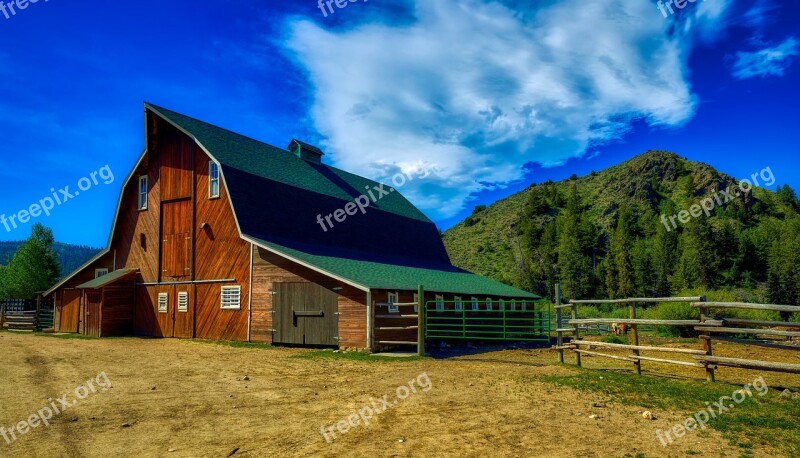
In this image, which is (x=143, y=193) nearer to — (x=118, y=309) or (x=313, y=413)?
(x=118, y=309)

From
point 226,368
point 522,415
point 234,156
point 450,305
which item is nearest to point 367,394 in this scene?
point 522,415

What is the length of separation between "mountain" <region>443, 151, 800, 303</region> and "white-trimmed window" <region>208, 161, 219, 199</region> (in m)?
53.7

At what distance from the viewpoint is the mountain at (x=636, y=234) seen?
6806 centimetres

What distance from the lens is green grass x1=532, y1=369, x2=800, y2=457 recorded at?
7152 mm

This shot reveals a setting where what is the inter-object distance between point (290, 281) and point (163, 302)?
8429mm

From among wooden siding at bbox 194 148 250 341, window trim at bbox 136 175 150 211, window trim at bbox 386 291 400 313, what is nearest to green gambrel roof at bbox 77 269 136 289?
window trim at bbox 136 175 150 211

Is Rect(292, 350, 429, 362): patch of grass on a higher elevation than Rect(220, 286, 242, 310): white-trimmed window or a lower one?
lower

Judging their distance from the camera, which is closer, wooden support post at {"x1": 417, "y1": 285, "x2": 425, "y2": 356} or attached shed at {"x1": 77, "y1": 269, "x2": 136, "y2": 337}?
wooden support post at {"x1": 417, "y1": 285, "x2": 425, "y2": 356}

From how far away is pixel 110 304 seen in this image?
83.4 ft

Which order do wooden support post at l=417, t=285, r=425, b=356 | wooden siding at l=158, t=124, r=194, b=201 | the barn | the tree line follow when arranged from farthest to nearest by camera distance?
the tree line < wooden siding at l=158, t=124, r=194, b=201 < the barn < wooden support post at l=417, t=285, r=425, b=356

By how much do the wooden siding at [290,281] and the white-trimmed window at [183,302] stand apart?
177 inches

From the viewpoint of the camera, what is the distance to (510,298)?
30.2 meters

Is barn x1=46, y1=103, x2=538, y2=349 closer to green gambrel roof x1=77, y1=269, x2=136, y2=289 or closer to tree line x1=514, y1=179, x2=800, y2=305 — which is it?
green gambrel roof x1=77, y1=269, x2=136, y2=289

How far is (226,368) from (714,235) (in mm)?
74690
